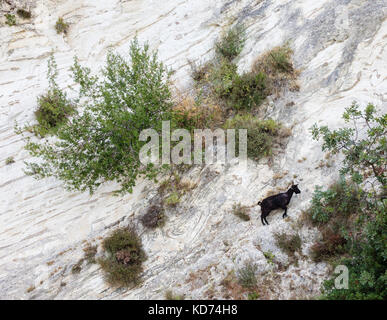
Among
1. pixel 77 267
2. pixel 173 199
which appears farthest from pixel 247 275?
pixel 77 267

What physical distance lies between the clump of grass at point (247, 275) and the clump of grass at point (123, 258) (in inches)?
115

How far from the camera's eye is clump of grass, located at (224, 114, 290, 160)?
834 centimetres

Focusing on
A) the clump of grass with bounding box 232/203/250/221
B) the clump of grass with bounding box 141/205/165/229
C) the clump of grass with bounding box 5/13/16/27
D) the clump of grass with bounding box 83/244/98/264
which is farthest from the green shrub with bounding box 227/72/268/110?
the clump of grass with bounding box 5/13/16/27

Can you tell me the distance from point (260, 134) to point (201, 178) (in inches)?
89.7

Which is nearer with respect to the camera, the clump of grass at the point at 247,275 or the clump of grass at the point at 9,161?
the clump of grass at the point at 247,275

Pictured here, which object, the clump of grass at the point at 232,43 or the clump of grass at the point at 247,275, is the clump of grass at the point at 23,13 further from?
the clump of grass at the point at 247,275

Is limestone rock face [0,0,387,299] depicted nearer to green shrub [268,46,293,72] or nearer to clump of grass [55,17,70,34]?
green shrub [268,46,293,72]

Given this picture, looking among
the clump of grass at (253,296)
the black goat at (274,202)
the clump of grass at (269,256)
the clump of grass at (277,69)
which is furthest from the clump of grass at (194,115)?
the clump of grass at (253,296)

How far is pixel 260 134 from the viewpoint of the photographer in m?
8.39

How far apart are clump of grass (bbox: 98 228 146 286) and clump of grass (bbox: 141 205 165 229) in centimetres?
49

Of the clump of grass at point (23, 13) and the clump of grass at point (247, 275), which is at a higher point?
the clump of grass at point (23, 13)

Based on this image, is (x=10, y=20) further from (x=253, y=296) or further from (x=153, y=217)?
(x=253, y=296)

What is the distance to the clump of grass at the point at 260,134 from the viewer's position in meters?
8.34

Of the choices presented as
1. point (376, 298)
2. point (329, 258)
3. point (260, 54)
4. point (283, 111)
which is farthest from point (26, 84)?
point (376, 298)
